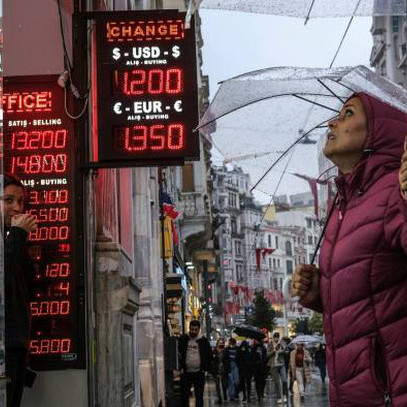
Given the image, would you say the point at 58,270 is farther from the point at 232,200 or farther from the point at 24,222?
the point at 232,200

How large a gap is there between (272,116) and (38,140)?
374 cm

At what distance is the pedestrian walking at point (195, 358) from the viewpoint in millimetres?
14578

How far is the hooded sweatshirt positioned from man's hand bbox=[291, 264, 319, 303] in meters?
0.15

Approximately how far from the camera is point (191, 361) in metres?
14.6

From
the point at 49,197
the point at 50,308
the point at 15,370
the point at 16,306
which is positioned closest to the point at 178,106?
the point at 49,197

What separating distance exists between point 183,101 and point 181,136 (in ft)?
1.32

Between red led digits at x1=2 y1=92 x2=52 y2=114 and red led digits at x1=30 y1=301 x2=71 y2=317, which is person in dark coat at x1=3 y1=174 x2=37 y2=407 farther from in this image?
red led digits at x1=2 y1=92 x2=52 y2=114

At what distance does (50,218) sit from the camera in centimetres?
859

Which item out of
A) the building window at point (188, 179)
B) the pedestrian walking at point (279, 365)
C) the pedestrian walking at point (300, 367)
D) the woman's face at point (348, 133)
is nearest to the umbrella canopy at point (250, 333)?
the pedestrian walking at point (279, 365)

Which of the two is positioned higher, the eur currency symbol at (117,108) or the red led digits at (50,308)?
the eur currency symbol at (117,108)

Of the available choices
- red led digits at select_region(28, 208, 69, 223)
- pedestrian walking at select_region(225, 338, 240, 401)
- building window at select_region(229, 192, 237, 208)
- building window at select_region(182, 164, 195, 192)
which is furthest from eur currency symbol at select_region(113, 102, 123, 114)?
building window at select_region(229, 192, 237, 208)

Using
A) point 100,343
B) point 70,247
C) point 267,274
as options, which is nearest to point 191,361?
point 100,343

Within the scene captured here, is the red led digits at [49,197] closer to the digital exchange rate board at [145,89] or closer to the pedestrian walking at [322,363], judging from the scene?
the digital exchange rate board at [145,89]

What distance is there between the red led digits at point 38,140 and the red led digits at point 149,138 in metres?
0.58
